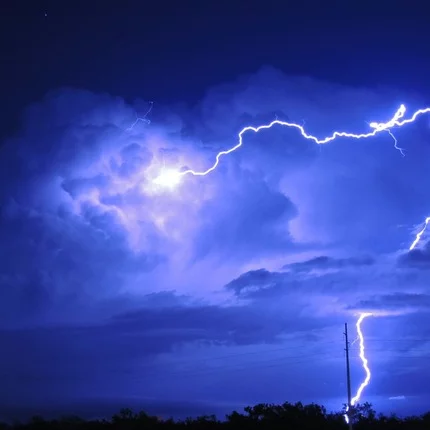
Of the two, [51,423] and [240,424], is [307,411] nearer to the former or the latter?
[240,424]

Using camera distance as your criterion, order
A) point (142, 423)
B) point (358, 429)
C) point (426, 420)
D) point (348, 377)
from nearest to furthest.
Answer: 1. point (348, 377)
2. point (358, 429)
3. point (426, 420)
4. point (142, 423)

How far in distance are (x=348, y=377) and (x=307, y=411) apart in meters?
13.3

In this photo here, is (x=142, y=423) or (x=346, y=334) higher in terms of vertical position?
(x=346, y=334)

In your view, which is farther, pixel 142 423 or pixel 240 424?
pixel 142 423

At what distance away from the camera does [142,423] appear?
59062mm

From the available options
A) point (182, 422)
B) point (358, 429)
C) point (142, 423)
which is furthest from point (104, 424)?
point (358, 429)

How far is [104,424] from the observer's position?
60.5 meters

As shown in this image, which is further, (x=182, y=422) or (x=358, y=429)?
(x=182, y=422)

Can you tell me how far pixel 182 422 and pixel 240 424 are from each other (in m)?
6.00

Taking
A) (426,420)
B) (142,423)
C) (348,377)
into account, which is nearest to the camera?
(348,377)

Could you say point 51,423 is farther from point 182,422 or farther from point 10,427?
point 182,422

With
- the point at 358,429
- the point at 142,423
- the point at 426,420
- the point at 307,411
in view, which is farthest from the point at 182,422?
the point at 426,420

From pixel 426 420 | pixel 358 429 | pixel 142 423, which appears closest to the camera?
pixel 358 429

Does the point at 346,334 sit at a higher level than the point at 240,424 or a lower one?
higher
